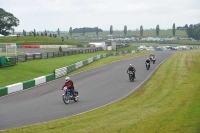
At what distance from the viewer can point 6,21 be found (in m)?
112

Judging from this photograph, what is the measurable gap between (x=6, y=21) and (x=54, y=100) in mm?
94220

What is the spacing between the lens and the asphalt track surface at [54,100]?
1716cm

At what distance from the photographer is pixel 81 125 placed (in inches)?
565

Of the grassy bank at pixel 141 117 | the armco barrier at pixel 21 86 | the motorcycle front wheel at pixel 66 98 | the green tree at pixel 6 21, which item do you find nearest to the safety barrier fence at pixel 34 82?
the armco barrier at pixel 21 86

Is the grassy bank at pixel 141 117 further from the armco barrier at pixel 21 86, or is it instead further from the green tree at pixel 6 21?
the green tree at pixel 6 21

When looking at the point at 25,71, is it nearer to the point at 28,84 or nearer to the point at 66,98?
the point at 28,84

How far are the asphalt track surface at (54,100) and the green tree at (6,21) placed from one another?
268 feet

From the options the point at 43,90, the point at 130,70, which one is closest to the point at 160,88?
the point at 130,70

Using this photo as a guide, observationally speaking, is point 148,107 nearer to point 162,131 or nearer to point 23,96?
point 162,131

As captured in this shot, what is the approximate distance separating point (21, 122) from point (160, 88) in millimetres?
13930

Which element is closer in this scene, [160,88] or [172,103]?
[172,103]

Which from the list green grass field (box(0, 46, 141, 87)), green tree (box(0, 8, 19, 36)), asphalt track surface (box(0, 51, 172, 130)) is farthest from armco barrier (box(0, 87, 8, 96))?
green tree (box(0, 8, 19, 36))

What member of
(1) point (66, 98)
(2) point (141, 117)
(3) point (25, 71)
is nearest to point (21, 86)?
(1) point (66, 98)

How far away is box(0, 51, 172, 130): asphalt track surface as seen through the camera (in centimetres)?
1716
